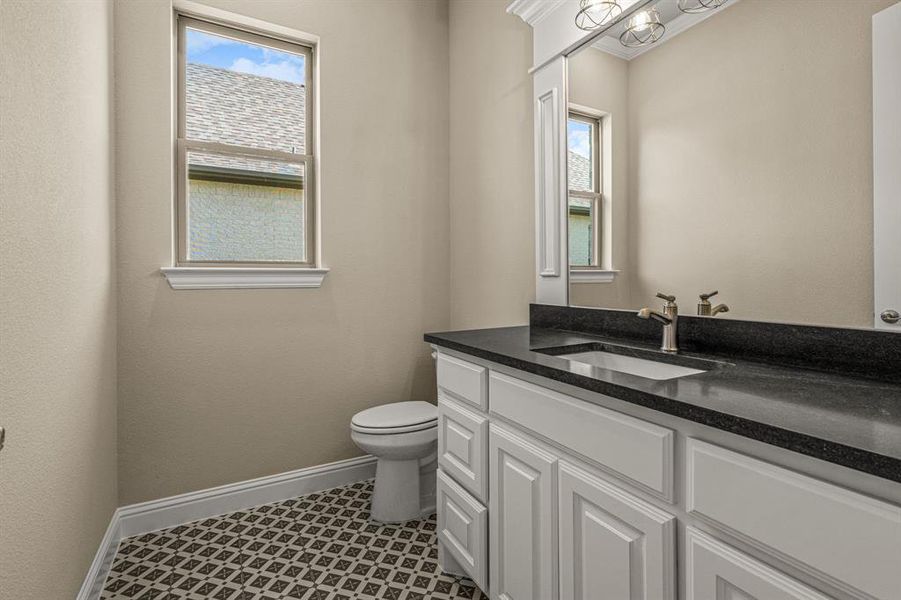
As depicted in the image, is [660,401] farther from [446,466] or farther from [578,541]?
[446,466]

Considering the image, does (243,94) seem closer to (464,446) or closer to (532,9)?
(532,9)

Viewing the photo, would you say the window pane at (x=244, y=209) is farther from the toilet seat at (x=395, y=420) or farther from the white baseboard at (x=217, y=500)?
the white baseboard at (x=217, y=500)

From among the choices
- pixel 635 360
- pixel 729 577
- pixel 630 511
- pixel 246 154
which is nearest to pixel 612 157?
pixel 635 360

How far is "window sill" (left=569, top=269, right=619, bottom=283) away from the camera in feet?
5.56

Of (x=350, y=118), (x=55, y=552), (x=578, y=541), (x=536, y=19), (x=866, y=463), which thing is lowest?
(x=55, y=552)

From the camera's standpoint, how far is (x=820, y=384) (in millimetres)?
939

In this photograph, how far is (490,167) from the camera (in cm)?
239

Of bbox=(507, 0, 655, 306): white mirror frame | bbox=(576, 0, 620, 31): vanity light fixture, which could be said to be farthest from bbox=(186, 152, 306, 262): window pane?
bbox=(576, 0, 620, 31): vanity light fixture

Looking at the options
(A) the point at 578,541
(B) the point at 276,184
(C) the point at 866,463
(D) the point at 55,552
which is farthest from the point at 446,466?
(B) the point at 276,184

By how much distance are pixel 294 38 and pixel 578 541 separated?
2548mm

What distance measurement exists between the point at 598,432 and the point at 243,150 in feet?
6.90

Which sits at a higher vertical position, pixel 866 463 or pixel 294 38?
pixel 294 38

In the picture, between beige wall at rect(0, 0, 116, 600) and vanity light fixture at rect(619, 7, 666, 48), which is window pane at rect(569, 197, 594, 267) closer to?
vanity light fixture at rect(619, 7, 666, 48)

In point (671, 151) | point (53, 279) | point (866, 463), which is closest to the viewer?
point (866, 463)
